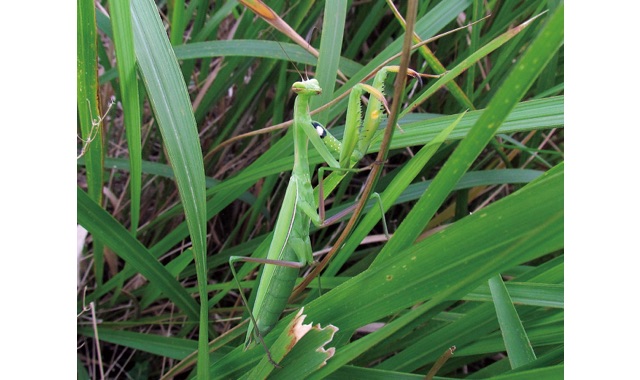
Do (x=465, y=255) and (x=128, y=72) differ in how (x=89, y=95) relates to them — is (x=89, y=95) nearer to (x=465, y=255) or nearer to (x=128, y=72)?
(x=128, y=72)

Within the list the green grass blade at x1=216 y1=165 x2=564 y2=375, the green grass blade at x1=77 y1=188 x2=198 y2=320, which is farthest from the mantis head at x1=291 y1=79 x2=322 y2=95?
the green grass blade at x1=77 y1=188 x2=198 y2=320

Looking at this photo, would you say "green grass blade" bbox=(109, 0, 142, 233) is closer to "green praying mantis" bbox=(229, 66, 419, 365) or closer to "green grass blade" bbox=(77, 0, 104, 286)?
"green grass blade" bbox=(77, 0, 104, 286)

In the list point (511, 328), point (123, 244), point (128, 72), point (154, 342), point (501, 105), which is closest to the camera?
point (501, 105)

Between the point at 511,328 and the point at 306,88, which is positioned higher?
the point at 306,88

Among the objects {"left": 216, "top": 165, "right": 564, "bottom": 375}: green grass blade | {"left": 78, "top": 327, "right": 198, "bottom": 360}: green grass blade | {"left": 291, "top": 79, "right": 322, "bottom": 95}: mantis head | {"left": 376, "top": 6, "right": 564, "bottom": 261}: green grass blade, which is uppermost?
{"left": 291, "top": 79, "right": 322, "bottom": 95}: mantis head

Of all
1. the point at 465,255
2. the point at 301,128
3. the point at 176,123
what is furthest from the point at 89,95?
the point at 465,255

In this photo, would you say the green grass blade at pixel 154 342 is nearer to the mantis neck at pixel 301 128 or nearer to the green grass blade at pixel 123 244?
the green grass blade at pixel 123 244

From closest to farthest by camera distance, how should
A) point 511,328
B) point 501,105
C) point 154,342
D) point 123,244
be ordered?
point 501,105 < point 511,328 < point 123,244 < point 154,342
